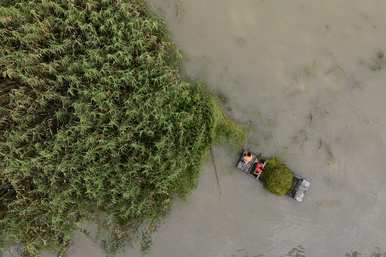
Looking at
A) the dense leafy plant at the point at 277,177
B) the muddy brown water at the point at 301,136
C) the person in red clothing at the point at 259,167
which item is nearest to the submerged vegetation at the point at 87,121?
the muddy brown water at the point at 301,136

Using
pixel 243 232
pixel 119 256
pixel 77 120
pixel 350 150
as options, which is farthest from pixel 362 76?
pixel 119 256

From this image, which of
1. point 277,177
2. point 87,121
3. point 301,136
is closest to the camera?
point 87,121

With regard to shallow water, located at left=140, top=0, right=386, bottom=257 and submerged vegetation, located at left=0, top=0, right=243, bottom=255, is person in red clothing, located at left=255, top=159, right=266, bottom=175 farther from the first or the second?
submerged vegetation, located at left=0, top=0, right=243, bottom=255

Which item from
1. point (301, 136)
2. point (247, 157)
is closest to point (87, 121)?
point (247, 157)

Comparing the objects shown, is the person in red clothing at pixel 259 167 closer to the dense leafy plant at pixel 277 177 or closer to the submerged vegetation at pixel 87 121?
the dense leafy plant at pixel 277 177

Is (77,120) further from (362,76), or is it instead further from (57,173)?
(362,76)

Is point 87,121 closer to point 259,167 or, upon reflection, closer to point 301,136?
point 259,167
